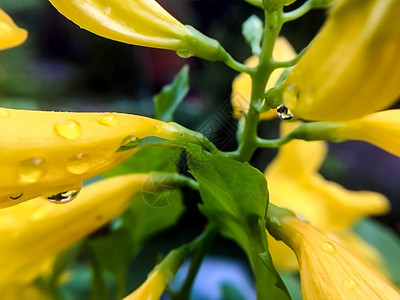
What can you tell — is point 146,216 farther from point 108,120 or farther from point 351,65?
point 351,65

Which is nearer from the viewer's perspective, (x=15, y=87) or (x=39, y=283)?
(x=39, y=283)

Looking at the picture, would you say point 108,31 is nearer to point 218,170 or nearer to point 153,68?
point 218,170

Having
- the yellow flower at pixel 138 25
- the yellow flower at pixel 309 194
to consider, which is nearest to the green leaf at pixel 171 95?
the yellow flower at pixel 138 25

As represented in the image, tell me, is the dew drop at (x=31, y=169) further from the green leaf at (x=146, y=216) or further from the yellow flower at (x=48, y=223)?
the green leaf at (x=146, y=216)

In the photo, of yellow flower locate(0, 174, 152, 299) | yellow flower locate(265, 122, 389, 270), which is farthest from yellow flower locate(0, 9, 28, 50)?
yellow flower locate(265, 122, 389, 270)

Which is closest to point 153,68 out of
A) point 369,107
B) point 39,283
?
point 39,283

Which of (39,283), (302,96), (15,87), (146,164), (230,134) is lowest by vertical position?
(15,87)

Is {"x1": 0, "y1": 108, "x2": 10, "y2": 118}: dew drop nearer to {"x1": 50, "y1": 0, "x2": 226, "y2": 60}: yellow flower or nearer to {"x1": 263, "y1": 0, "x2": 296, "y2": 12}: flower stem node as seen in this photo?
{"x1": 50, "y1": 0, "x2": 226, "y2": 60}: yellow flower
